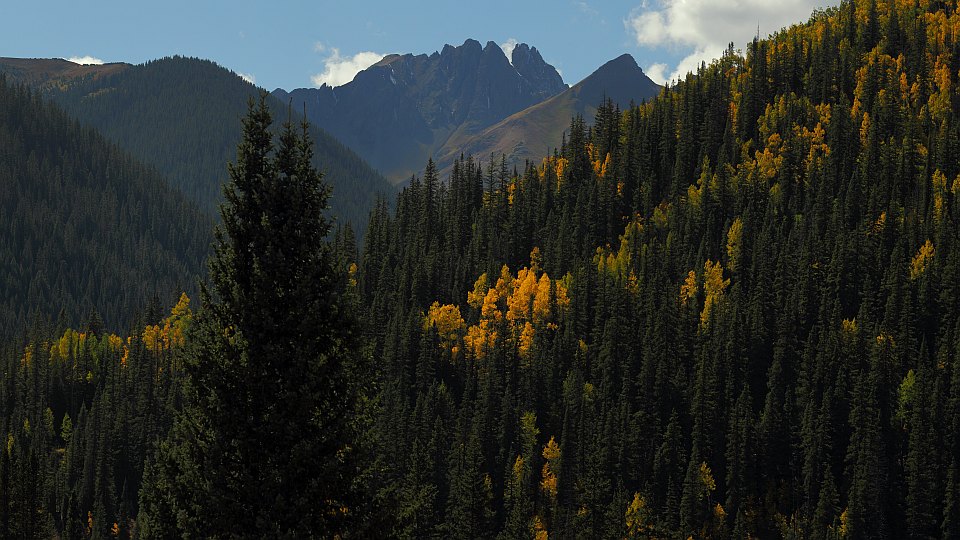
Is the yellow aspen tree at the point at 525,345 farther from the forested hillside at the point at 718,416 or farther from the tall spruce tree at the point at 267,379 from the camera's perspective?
the tall spruce tree at the point at 267,379

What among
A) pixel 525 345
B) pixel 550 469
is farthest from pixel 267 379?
pixel 525 345

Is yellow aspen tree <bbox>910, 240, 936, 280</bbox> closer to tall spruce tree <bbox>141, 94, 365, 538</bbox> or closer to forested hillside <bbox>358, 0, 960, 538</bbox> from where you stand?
forested hillside <bbox>358, 0, 960, 538</bbox>

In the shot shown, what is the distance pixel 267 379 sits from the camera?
22.2 m

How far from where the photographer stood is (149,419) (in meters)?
195

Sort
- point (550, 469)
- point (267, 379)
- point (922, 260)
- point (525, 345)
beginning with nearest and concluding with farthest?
point (267, 379), point (550, 469), point (922, 260), point (525, 345)

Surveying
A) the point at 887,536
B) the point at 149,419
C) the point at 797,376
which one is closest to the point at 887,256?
the point at 797,376

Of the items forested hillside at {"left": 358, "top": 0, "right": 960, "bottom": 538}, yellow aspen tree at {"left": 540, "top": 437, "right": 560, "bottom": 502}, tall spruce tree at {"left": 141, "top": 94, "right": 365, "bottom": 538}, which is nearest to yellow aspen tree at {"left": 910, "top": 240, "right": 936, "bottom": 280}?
forested hillside at {"left": 358, "top": 0, "right": 960, "bottom": 538}

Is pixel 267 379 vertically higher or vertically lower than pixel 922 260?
higher

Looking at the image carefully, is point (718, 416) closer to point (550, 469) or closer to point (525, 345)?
point (550, 469)

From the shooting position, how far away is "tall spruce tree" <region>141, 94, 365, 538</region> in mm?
21703

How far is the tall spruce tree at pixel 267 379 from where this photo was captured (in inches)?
854

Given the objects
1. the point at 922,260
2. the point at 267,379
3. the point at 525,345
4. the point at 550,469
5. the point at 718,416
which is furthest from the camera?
the point at 525,345

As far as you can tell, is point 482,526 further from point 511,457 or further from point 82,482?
point 82,482

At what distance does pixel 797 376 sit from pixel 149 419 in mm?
132697
